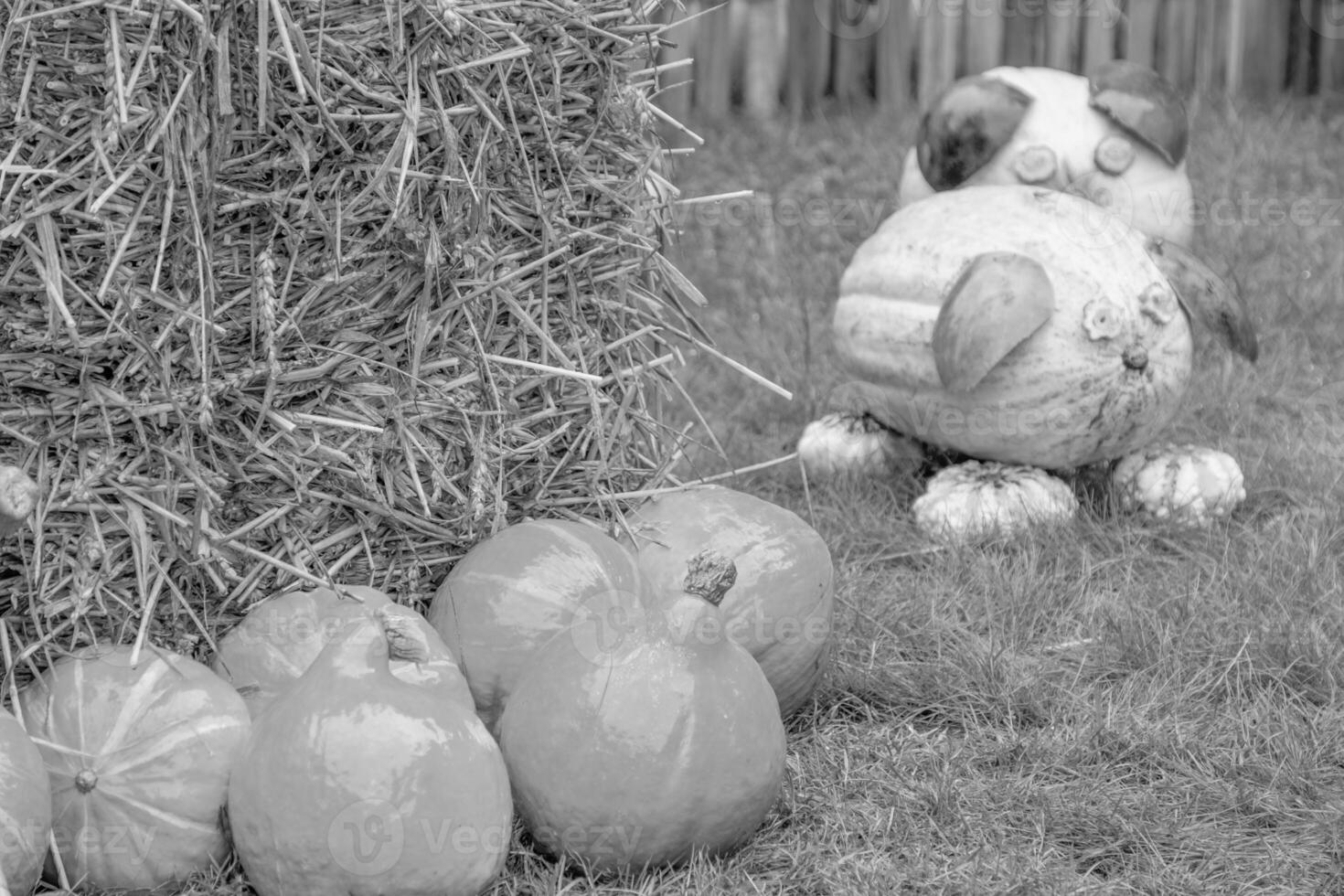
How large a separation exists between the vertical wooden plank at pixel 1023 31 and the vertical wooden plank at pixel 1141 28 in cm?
47

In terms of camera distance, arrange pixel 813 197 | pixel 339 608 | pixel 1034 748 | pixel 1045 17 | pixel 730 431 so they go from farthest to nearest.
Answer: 1. pixel 1045 17
2. pixel 813 197
3. pixel 730 431
4. pixel 1034 748
5. pixel 339 608

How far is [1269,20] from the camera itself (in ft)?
27.6

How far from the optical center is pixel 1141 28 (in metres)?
8.33

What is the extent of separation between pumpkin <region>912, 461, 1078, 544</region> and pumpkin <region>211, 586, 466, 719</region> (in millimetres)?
1530

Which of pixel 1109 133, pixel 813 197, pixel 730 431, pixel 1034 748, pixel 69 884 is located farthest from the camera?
pixel 813 197

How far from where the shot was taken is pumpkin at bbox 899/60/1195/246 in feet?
12.4

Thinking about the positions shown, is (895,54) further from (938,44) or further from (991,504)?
(991,504)

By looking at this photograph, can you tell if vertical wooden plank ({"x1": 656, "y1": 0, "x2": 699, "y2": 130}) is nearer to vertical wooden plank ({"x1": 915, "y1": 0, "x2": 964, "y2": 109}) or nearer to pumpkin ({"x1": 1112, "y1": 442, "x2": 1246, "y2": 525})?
vertical wooden plank ({"x1": 915, "y1": 0, "x2": 964, "y2": 109})

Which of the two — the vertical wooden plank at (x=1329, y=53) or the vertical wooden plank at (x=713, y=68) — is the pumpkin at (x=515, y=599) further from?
the vertical wooden plank at (x=1329, y=53)

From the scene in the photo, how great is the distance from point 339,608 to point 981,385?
1.64m

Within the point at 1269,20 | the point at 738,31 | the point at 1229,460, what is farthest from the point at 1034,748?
the point at 1269,20

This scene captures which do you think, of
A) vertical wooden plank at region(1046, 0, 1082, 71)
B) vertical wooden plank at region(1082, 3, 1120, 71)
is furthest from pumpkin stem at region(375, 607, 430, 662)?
vertical wooden plank at region(1082, 3, 1120, 71)

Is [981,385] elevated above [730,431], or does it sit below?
above

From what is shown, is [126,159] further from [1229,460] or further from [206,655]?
[1229,460]
